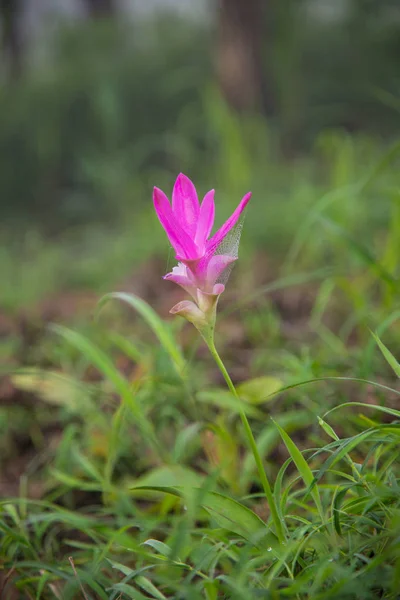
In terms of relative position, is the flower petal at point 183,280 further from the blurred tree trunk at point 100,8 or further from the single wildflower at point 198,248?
the blurred tree trunk at point 100,8

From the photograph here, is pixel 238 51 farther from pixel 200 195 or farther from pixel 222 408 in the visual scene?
pixel 222 408

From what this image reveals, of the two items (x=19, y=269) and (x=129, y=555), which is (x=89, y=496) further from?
(x=19, y=269)

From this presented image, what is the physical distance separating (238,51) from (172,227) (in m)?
4.58

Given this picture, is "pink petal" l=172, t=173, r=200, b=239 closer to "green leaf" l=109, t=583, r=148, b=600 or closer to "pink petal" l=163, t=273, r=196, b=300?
"pink petal" l=163, t=273, r=196, b=300

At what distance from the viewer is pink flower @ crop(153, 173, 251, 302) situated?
742mm

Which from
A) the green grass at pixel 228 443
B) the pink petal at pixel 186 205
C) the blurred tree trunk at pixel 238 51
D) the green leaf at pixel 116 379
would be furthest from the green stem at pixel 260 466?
the blurred tree trunk at pixel 238 51

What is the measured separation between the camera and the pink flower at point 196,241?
0.74 meters

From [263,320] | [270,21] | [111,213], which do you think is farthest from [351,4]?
[263,320]

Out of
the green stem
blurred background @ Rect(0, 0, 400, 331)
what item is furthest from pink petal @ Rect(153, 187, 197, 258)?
blurred background @ Rect(0, 0, 400, 331)

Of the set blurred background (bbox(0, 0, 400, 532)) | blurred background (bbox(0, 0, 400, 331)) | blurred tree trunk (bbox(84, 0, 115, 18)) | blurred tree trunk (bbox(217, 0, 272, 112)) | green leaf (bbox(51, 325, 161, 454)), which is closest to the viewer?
green leaf (bbox(51, 325, 161, 454))

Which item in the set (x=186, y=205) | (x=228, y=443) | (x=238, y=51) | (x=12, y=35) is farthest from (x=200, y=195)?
(x=12, y=35)

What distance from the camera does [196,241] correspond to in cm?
76

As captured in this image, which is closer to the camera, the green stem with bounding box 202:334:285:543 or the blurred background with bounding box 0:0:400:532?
the green stem with bounding box 202:334:285:543

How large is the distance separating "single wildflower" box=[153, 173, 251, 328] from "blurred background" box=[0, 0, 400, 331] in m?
0.71
